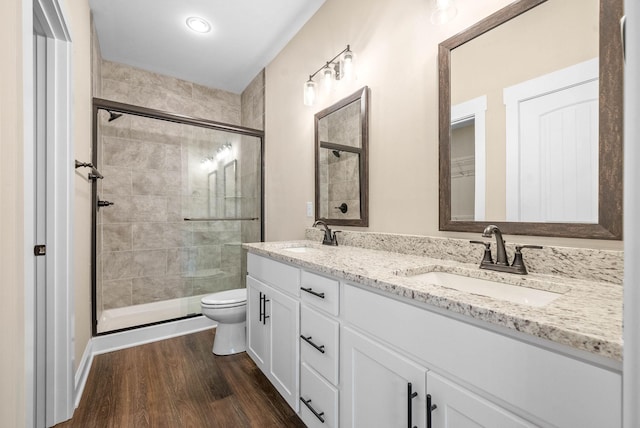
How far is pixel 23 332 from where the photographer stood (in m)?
0.85

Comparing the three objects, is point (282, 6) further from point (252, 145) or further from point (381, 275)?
point (381, 275)

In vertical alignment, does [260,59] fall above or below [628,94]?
above

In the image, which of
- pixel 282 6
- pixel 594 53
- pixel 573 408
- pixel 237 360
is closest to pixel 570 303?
pixel 573 408

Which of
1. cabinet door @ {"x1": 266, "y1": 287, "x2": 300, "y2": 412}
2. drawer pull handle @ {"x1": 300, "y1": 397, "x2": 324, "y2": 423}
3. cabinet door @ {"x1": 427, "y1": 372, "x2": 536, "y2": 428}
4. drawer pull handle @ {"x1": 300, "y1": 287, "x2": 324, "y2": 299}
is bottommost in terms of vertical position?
drawer pull handle @ {"x1": 300, "y1": 397, "x2": 324, "y2": 423}

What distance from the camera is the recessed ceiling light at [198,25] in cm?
230

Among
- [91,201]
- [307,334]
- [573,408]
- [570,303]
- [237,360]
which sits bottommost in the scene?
[237,360]

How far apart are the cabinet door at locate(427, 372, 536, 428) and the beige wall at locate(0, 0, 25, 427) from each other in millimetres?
1055

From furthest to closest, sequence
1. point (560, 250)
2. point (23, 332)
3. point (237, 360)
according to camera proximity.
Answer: point (237, 360)
point (560, 250)
point (23, 332)

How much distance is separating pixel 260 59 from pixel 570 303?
9.95ft

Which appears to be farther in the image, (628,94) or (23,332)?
(23,332)

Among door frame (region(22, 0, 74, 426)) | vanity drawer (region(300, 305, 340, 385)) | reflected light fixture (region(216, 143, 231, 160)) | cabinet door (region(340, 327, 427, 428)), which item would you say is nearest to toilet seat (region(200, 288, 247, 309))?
door frame (region(22, 0, 74, 426))

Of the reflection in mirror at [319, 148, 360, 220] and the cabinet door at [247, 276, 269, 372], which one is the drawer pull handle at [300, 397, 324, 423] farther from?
the reflection in mirror at [319, 148, 360, 220]

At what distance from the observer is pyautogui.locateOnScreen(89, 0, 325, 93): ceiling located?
85.4 inches

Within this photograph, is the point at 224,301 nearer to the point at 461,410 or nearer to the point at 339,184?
the point at 339,184
